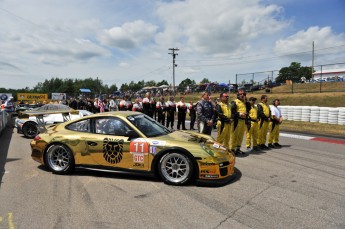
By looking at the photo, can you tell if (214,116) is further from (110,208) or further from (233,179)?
(110,208)

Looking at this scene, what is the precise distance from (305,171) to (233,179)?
1.77 metres

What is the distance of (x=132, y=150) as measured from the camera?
5496 millimetres

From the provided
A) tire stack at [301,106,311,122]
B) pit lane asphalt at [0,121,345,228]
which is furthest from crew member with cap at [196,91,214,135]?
tire stack at [301,106,311,122]

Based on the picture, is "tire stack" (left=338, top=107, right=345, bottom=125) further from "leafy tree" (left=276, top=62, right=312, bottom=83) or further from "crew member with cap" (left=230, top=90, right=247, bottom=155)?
"leafy tree" (left=276, top=62, right=312, bottom=83)

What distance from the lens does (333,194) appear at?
4.79m

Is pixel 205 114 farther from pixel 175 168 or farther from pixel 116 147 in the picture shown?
pixel 116 147

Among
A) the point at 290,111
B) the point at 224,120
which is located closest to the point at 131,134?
the point at 224,120

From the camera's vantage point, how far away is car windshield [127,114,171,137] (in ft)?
18.9

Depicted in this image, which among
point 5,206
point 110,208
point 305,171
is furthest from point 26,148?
point 305,171

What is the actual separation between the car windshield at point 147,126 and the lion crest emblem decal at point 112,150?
1.54 ft

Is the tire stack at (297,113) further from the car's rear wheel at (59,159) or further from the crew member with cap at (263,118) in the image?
the car's rear wheel at (59,159)

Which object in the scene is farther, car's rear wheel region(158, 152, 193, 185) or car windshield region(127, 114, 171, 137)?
car windshield region(127, 114, 171, 137)

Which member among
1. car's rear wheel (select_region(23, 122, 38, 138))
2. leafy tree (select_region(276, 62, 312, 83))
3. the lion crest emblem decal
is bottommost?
car's rear wheel (select_region(23, 122, 38, 138))

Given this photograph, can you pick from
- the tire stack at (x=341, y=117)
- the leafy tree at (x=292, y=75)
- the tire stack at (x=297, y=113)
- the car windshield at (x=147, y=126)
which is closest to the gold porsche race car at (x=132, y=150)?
the car windshield at (x=147, y=126)
